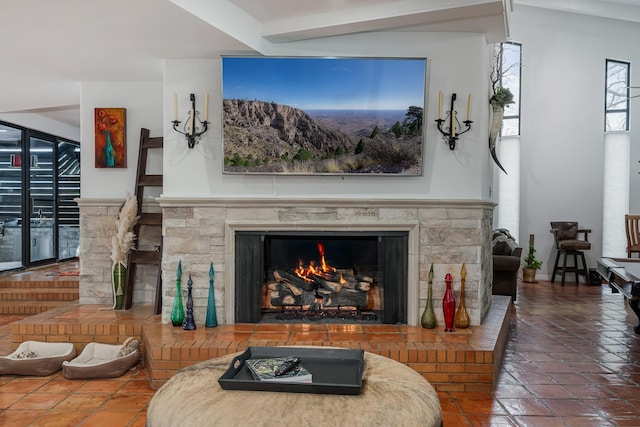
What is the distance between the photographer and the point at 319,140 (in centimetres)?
377

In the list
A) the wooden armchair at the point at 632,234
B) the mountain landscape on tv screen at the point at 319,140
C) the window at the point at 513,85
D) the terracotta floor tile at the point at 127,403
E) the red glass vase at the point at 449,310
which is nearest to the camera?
the terracotta floor tile at the point at 127,403

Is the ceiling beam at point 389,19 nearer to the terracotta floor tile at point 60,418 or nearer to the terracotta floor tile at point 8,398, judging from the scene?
the terracotta floor tile at point 60,418

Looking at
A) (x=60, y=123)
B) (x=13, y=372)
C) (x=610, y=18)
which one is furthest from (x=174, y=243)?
(x=610, y=18)

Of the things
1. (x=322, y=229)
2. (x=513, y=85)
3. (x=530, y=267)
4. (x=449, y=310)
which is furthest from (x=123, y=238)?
(x=513, y=85)

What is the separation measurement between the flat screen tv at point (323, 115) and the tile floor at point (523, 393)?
1.60 meters

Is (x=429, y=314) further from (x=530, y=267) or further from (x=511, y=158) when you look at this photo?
(x=511, y=158)

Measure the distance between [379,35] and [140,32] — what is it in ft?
5.46

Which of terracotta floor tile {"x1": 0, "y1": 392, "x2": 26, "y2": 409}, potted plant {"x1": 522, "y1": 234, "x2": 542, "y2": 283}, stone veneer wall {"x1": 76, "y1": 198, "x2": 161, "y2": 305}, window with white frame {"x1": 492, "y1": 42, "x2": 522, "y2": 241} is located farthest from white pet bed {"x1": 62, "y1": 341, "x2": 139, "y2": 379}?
window with white frame {"x1": 492, "y1": 42, "x2": 522, "y2": 241}

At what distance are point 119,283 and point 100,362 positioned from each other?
0.89 m

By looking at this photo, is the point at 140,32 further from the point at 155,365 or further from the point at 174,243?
the point at 155,365

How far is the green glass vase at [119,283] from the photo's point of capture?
4.32 meters

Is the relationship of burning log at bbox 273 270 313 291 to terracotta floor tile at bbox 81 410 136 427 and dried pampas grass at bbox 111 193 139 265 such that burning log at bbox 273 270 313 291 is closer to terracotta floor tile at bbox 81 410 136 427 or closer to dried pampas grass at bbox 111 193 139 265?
dried pampas grass at bbox 111 193 139 265

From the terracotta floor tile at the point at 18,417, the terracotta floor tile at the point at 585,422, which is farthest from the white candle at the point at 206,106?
the terracotta floor tile at the point at 585,422

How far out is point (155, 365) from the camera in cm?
327
